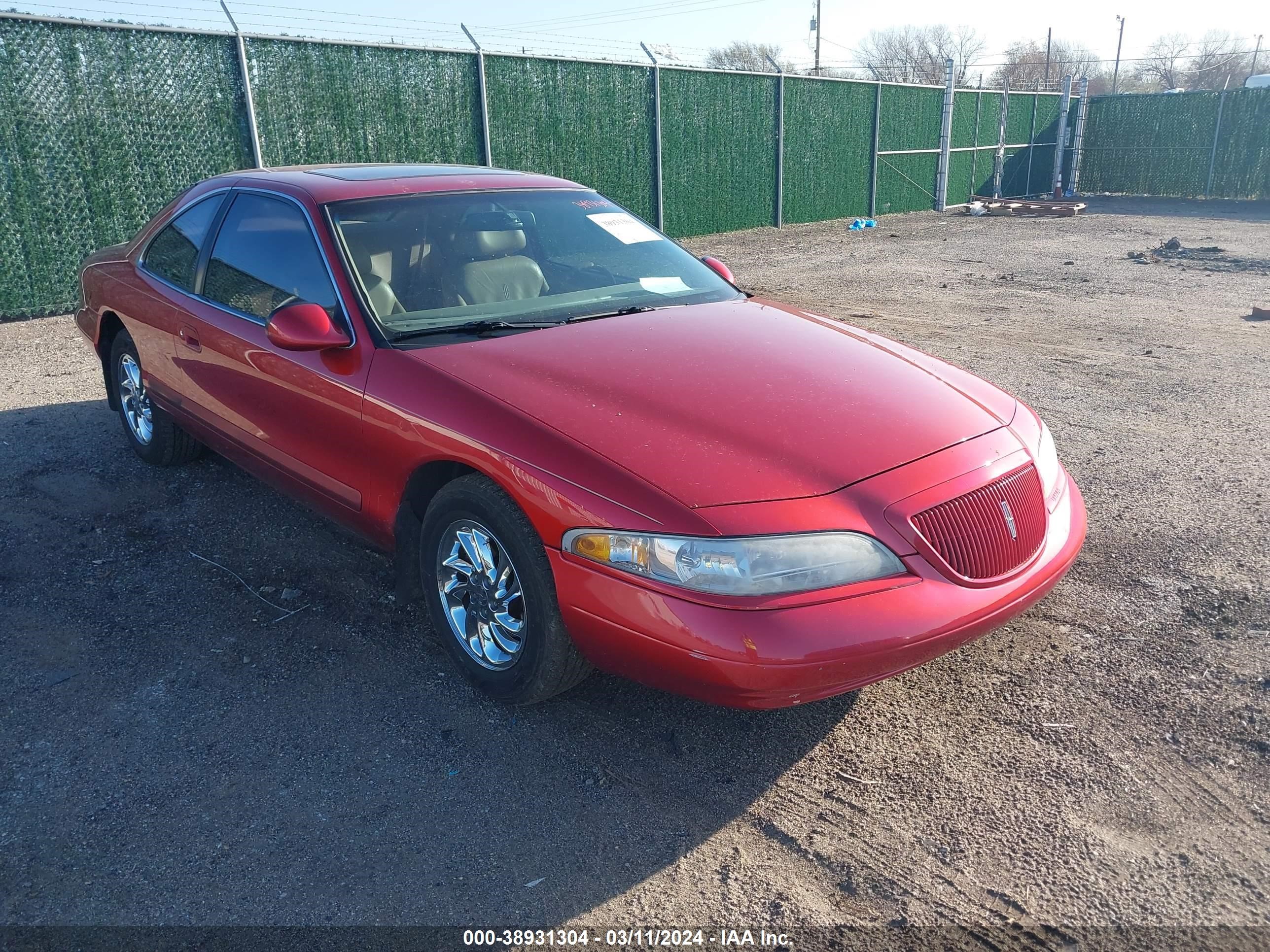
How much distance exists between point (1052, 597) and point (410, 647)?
258cm

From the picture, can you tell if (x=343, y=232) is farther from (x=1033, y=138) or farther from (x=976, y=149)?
(x=1033, y=138)

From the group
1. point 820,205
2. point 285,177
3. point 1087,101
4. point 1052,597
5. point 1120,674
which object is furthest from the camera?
point 1087,101

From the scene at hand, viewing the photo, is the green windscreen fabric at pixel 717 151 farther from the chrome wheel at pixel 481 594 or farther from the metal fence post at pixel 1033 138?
the chrome wheel at pixel 481 594

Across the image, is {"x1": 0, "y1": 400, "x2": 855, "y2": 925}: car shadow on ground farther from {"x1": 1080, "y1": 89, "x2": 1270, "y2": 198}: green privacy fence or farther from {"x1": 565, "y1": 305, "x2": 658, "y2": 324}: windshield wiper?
{"x1": 1080, "y1": 89, "x2": 1270, "y2": 198}: green privacy fence

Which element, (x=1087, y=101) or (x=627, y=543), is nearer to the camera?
(x=627, y=543)

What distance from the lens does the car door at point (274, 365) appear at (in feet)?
11.9

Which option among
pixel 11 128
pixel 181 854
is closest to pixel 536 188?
pixel 181 854

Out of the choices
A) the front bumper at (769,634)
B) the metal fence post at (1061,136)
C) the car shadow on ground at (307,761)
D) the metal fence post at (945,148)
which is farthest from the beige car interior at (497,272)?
the metal fence post at (1061,136)

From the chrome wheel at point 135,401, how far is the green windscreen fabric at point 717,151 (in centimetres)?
1172

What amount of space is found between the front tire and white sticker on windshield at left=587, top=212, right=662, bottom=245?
183 cm

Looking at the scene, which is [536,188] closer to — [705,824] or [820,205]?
[705,824]

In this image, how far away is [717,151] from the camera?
16828 millimetres

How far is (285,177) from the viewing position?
4395 mm

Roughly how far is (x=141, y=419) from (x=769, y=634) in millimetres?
4389
